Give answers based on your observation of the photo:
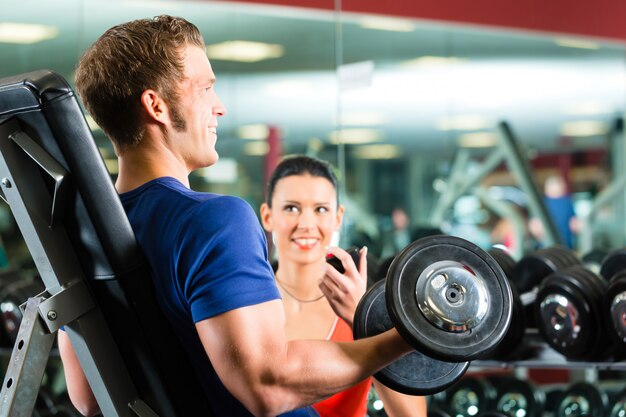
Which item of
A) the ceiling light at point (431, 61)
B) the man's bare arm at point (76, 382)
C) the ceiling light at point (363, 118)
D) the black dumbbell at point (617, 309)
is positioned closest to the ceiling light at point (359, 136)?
the ceiling light at point (363, 118)

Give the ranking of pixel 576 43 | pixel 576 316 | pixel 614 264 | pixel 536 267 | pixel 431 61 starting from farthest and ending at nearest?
1. pixel 576 43
2. pixel 431 61
3. pixel 536 267
4. pixel 614 264
5. pixel 576 316

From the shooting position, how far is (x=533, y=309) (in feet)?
10.3

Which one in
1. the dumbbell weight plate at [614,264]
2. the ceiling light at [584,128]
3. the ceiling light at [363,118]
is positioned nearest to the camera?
the dumbbell weight plate at [614,264]

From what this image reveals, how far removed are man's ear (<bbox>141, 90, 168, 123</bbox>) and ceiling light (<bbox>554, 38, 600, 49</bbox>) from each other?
15.5 ft

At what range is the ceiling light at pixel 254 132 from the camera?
4.09m

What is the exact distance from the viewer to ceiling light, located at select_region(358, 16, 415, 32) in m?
4.54

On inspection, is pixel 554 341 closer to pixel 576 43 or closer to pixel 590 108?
pixel 576 43

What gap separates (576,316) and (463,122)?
2874 millimetres

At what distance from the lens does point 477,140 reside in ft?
18.7

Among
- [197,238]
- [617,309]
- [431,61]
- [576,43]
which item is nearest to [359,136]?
[431,61]

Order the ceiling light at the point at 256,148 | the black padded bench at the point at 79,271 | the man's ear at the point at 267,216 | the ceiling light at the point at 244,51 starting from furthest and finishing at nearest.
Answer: the ceiling light at the point at 256,148 < the ceiling light at the point at 244,51 < the man's ear at the point at 267,216 < the black padded bench at the point at 79,271

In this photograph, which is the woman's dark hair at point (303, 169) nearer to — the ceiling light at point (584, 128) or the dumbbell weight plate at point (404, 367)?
the dumbbell weight plate at point (404, 367)

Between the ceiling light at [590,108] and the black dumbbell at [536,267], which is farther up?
the black dumbbell at [536,267]

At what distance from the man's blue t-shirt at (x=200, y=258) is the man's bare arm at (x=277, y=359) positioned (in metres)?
0.02
